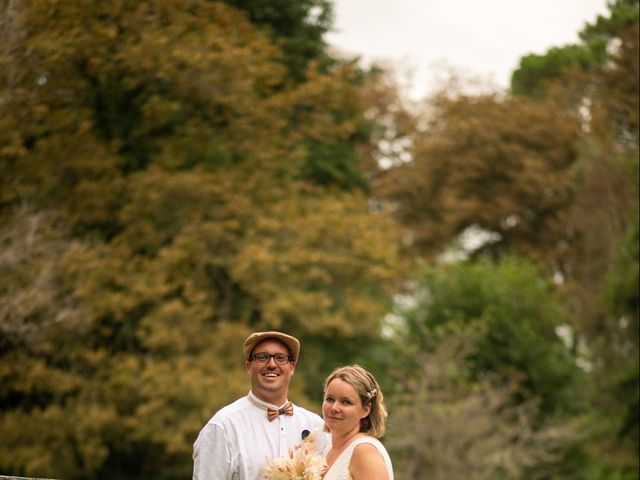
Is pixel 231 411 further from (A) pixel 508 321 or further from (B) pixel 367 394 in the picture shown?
(A) pixel 508 321

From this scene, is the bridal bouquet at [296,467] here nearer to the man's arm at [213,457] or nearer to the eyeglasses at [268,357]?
the man's arm at [213,457]

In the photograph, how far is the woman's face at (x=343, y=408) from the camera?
483cm

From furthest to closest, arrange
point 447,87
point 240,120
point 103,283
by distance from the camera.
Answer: point 447,87 < point 240,120 < point 103,283

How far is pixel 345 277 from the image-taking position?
22.3 m

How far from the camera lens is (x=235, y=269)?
2025 centimetres

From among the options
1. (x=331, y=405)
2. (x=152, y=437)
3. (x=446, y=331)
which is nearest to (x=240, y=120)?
(x=152, y=437)

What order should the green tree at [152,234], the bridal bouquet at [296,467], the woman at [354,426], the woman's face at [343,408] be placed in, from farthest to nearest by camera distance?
the green tree at [152,234], the woman's face at [343,408], the woman at [354,426], the bridal bouquet at [296,467]

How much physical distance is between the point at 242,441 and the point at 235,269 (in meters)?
15.4

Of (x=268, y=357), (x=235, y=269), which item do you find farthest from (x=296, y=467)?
(x=235, y=269)

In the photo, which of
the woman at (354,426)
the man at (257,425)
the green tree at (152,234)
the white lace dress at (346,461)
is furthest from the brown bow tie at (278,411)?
the green tree at (152,234)

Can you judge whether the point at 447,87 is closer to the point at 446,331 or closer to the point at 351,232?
the point at 446,331

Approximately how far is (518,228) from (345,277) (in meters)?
11.9

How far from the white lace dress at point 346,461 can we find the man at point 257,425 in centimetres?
20

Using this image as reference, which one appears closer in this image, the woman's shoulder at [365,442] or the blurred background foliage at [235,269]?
the woman's shoulder at [365,442]
